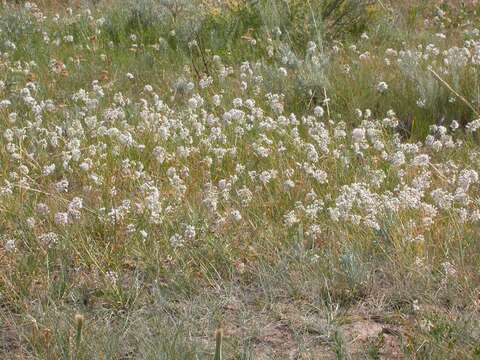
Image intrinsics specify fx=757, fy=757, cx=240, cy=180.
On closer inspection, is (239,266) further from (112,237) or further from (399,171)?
(399,171)

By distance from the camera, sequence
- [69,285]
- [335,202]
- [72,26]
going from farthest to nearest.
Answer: [72,26]
[335,202]
[69,285]

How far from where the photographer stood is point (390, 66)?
6730 mm

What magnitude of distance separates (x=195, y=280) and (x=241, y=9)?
5347mm

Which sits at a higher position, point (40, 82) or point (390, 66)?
point (40, 82)

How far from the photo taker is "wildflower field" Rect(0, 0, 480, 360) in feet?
10.2

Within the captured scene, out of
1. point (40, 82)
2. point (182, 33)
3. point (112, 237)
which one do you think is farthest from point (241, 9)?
point (112, 237)

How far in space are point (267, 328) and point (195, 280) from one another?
19.0 inches

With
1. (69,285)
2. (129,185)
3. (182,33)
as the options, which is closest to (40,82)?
(182,33)

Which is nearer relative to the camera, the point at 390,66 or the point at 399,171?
the point at 399,171

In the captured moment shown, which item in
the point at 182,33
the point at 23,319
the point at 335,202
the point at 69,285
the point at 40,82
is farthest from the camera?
the point at 182,33

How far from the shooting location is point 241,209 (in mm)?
4195

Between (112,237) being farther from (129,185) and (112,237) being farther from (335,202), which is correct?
(335,202)

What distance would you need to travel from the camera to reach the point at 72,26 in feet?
27.9

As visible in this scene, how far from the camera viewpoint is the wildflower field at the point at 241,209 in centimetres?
312
